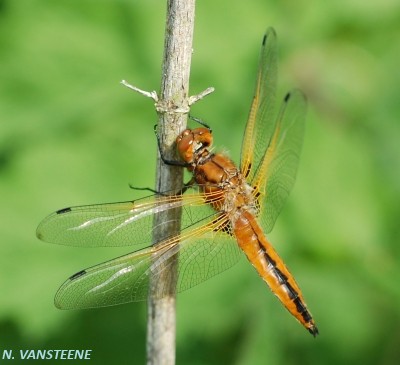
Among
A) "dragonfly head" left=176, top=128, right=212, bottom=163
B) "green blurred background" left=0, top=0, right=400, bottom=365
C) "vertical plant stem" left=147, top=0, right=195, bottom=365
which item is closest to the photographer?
"vertical plant stem" left=147, top=0, right=195, bottom=365

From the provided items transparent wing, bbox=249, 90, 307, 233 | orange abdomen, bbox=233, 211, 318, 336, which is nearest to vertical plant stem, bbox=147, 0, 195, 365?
orange abdomen, bbox=233, 211, 318, 336

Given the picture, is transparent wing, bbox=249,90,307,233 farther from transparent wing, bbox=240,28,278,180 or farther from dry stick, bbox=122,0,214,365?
dry stick, bbox=122,0,214,365

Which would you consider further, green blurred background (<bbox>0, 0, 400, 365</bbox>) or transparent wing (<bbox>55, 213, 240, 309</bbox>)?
green blurred background (<bbox>0, 0, 400, 365</bbox>)

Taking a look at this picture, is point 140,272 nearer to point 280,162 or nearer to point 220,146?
point 280,162

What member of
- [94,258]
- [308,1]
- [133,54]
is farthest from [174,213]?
[308,1]

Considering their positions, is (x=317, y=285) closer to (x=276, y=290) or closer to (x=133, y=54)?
(x=276, y=290)

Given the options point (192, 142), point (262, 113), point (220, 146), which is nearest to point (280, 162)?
point (262, 113)

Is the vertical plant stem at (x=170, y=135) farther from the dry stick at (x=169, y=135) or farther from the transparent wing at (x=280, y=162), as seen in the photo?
the transparent wing at (x=280, y=162)
